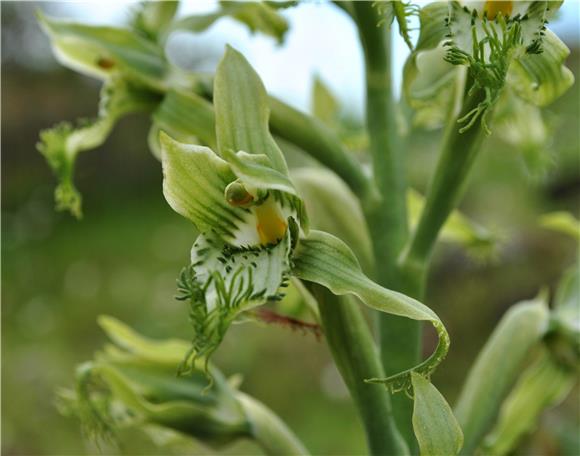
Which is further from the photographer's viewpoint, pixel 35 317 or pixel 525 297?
pixel 35 317

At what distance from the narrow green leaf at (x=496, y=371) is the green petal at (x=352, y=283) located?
1.53 feet

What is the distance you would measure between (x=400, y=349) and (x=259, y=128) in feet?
1.46

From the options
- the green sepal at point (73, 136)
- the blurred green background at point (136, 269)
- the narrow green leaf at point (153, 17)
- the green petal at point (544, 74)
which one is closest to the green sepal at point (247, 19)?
the narrow green leaf at point (153, 17)

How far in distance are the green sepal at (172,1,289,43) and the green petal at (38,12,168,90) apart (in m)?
0.07

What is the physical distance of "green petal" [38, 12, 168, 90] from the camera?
4.70 ft

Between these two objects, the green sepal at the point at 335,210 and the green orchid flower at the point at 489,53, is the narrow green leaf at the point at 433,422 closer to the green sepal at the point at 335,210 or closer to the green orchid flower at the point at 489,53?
the green orchid flower at the point at 489,53

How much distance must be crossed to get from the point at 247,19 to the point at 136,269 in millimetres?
3414

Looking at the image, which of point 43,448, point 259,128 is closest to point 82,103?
point 43,448

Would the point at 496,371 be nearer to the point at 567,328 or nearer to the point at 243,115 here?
the point at 567,328

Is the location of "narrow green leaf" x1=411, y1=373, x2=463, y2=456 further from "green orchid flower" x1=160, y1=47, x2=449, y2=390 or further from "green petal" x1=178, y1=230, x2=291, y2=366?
"green petal" x1=178, y1=230, x2=291, y2=366

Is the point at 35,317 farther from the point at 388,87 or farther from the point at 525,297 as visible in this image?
the point at 388,87

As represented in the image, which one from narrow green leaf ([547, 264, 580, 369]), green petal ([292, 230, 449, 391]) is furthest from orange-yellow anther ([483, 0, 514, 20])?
narrow green leaf ([547, 264, 580, 369])

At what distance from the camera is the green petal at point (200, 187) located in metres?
1.01

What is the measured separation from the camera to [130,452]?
3.18 metres
